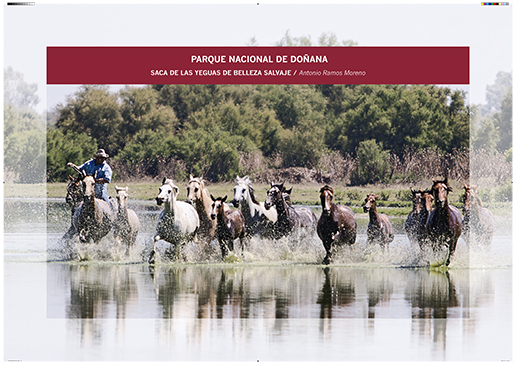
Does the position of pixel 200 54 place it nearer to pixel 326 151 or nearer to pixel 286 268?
pixel 286 268

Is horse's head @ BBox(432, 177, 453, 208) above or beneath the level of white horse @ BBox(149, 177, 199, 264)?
above

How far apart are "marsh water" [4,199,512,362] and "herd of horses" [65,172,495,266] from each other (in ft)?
0.94

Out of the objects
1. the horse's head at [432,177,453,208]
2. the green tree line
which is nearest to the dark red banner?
the horse's head at [432,177,453,208]

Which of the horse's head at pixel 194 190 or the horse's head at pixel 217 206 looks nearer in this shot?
the horse's head at pixel 217 206

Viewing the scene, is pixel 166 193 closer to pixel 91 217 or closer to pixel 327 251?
pixel 91 217

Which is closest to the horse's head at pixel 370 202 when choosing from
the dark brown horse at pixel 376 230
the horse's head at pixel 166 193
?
the dark brown horse at pixel 376 230

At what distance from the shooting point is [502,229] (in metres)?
24.3

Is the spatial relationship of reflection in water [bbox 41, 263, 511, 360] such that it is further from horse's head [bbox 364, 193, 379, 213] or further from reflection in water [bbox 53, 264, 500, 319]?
horse's head [bbox 364, 193, 379, 213]

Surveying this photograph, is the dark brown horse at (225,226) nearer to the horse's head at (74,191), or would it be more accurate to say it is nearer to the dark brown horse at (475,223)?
the horse's head at (74,191)

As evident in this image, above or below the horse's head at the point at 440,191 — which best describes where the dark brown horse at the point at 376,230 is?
below

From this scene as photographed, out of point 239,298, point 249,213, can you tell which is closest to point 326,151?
point 249,213

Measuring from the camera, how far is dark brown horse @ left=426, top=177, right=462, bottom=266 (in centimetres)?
1525

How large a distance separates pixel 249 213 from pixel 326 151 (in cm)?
1948

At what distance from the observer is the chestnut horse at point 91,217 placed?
15781 mm
